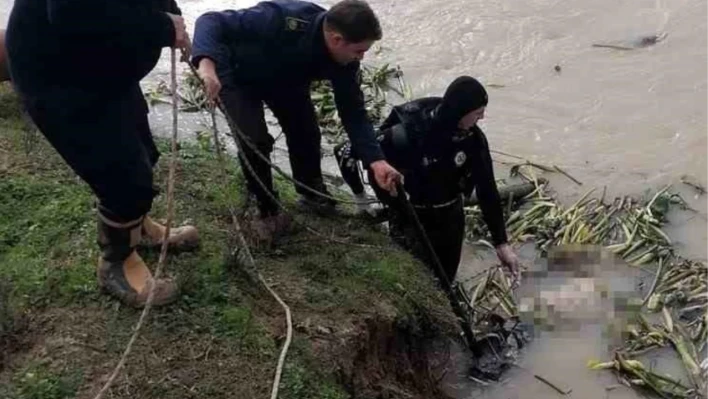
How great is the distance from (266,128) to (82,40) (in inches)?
65.0

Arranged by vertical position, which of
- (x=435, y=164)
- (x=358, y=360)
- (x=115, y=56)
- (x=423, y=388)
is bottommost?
(x=423, y=388)

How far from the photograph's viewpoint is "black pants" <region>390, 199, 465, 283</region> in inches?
231

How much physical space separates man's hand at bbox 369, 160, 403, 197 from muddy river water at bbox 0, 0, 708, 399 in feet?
5.38

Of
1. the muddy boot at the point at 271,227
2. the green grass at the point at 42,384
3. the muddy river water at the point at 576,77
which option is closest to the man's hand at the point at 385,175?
the muddy boot at the point at 271,227

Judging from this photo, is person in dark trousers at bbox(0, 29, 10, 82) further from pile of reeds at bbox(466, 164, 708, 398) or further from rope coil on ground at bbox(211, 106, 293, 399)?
pile of reeds at bbox(466, 164, 708, 398)

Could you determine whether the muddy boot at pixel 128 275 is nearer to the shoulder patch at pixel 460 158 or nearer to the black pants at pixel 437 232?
the black pants at pixel 437 232

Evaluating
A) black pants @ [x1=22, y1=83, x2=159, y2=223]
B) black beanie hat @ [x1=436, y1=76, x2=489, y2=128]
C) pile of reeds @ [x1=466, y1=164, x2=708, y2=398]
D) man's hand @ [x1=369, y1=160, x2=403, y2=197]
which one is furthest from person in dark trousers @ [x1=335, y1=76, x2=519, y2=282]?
black pants @ [x1=22, y1=83, x2=159, y2=223]

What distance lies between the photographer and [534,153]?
328 inches

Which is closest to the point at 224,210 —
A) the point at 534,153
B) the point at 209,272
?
the point at 209,272

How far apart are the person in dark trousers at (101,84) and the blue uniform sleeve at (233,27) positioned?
685mm

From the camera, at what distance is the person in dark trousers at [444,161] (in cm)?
544

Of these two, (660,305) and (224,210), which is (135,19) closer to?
(224,210)

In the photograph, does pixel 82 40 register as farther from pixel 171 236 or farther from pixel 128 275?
pixel 171 236

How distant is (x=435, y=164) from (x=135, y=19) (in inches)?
92.3
